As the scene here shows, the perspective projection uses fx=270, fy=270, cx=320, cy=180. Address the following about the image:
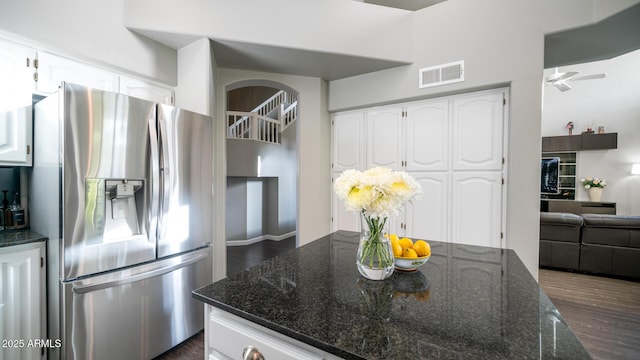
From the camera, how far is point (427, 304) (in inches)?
36.3

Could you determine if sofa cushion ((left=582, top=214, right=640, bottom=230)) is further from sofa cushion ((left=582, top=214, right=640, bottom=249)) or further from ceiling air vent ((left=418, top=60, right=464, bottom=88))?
ceiling air vent ((left=418, top=60, right=464, bottom=88))

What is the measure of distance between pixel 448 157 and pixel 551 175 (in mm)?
6516

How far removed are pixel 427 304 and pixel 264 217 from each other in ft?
18.2

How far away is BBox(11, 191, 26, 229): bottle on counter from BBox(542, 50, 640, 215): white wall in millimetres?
10195

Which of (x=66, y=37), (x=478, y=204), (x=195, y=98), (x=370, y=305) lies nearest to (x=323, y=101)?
(x=195, y=98)

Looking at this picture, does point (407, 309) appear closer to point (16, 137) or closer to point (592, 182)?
point (16, 137)

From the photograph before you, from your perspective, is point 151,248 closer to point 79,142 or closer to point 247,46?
point 79,142

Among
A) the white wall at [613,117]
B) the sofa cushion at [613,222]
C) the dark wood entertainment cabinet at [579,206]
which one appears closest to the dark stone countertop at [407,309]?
the sofa cushion at [613,222]

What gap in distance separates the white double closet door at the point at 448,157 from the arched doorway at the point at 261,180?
2.60 metres

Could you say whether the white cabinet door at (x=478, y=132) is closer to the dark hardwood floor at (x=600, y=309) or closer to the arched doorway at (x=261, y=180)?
the dark hardwood floor at (x=600, y=309)

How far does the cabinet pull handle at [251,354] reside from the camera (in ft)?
2.75

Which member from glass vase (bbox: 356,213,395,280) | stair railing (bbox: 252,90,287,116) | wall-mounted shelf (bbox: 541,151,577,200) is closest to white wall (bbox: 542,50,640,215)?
wall-mounted shelf (bbox: 541,151,577,200)

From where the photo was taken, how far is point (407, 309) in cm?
88

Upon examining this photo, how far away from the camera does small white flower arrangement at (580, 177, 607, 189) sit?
6.65 meters
